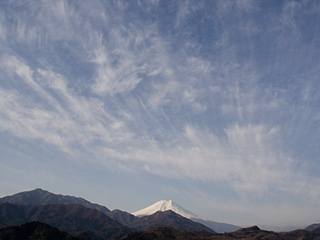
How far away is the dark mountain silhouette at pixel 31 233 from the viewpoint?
143188 mm

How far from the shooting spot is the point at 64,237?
490 ft

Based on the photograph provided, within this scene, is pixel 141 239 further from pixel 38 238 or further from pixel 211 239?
pixel 38 238

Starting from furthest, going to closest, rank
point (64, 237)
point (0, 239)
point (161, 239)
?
point (161, 239), point (64, 237), point (0, 239)

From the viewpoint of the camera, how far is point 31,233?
152625 mm

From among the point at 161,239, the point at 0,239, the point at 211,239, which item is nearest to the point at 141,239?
the point at 161,239

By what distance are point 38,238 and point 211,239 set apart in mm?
122956

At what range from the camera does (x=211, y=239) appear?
19975cm

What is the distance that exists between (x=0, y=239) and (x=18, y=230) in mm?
12483

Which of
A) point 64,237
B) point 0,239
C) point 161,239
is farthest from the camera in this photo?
point 161,239

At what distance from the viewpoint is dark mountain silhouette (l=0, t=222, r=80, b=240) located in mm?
143188

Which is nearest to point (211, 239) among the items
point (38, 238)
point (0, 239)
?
point (38, 238)

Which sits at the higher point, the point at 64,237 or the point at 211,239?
the point at 211,239

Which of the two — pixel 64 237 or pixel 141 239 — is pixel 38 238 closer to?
pixel 64 237

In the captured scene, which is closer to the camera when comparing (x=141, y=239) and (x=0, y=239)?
(x=0, y=239)
